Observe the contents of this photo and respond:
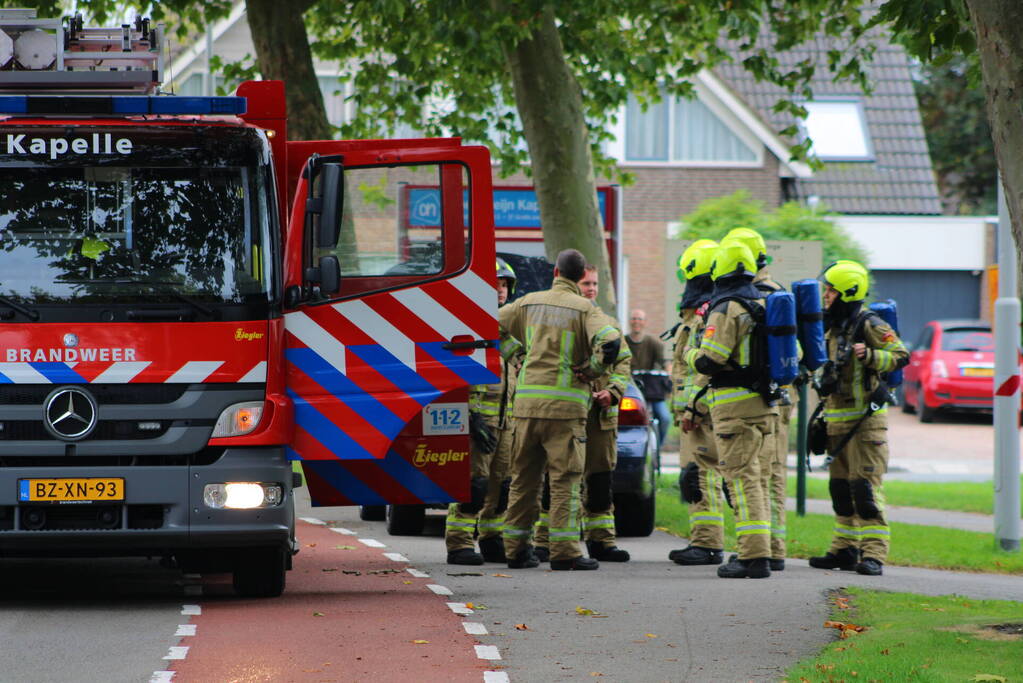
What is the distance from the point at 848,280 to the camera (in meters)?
11.3

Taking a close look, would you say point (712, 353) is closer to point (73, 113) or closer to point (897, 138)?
point (73, 113)

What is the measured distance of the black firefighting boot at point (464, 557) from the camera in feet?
36.6

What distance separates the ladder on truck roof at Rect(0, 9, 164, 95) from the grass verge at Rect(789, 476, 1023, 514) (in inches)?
403

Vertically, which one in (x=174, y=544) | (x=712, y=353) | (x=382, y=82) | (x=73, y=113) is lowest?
(x=174, y=544)

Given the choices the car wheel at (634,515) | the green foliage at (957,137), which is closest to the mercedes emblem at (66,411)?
the car wheel at (634,515)

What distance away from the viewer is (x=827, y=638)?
8.12 metres

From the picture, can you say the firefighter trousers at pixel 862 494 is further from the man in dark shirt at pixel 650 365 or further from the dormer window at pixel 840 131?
the dormer window at pixel 840 131

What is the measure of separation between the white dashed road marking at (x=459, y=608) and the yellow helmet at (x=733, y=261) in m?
2.76

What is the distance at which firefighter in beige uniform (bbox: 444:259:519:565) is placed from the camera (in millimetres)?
11070

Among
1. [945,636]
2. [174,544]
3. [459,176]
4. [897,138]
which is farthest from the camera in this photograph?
[897,138]

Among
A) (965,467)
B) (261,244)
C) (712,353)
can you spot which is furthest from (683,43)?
(261,244)

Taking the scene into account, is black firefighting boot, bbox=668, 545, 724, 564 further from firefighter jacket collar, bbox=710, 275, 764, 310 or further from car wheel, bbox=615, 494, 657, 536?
firefighter jacket collar, bbox=710, 275, 764, 310

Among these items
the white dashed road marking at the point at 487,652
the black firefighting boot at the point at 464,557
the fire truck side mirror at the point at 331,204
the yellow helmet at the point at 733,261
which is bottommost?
the black firefighting boot at the point at 464,557

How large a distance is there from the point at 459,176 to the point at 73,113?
2019 millimetres
